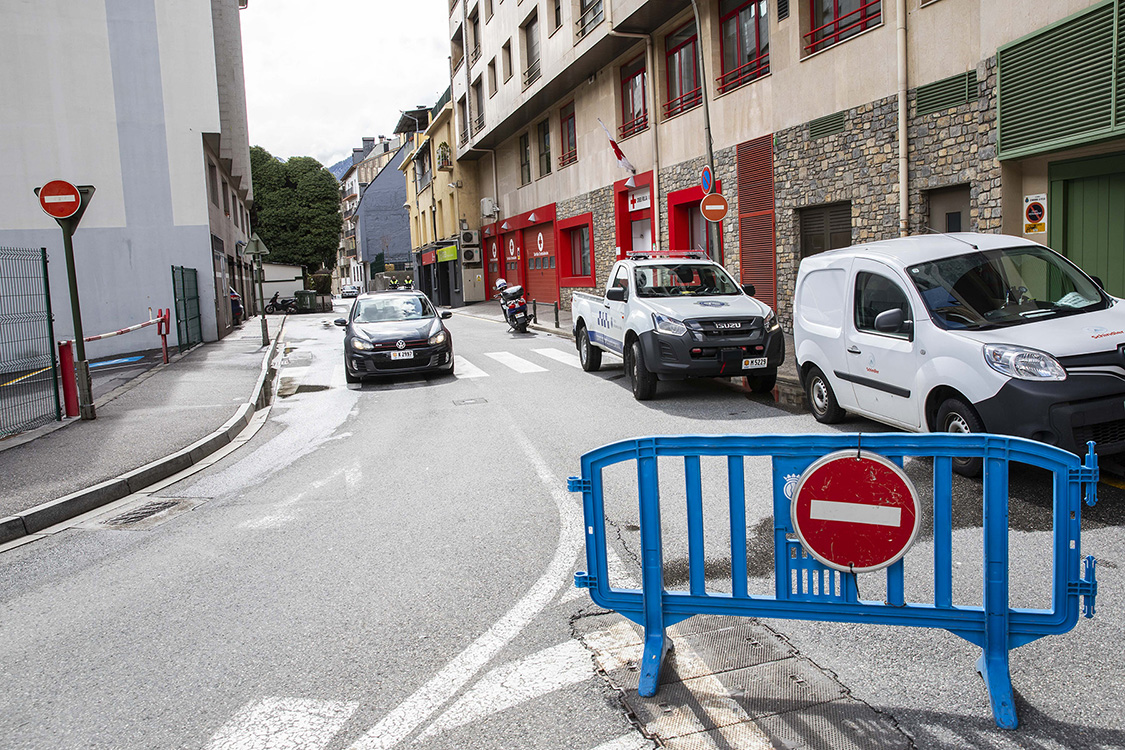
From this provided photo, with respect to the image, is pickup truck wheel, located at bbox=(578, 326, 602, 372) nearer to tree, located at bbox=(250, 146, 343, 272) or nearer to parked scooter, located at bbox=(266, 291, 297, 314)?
parked scooter, located at bbox=(266, 291, 297, 314)

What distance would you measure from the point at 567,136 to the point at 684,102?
10.2 meters

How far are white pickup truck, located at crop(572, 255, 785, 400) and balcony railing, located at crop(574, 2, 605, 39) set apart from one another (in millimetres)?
14491

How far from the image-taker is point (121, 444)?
29.8ft

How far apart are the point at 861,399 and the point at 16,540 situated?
7.13m

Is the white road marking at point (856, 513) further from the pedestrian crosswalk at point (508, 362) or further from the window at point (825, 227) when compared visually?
the window at point (825, 227)

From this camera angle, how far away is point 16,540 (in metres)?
6.22

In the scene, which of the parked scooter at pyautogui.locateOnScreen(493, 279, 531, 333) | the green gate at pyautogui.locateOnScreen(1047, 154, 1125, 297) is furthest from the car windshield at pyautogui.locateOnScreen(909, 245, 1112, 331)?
the parked scooter at pyautogui.locateOnScreen(493, 279, 531, 333)

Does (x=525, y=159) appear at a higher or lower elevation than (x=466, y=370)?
higher

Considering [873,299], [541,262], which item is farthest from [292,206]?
[873,299]

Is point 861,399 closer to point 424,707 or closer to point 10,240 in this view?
point 424,707

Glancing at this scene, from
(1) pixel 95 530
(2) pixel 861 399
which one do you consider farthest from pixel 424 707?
(2) pixel 861 399

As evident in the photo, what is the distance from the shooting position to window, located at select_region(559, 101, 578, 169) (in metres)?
30.6

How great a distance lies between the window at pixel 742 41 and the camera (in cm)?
1816

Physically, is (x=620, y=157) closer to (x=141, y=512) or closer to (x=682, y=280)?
(x=682, y=280)
